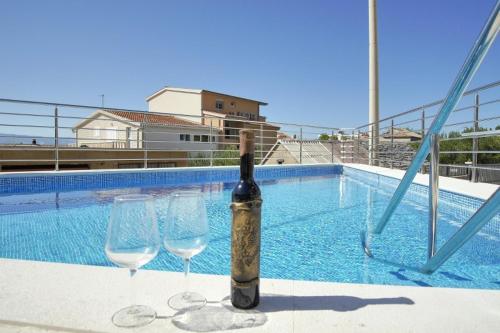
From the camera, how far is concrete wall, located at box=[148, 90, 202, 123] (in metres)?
22.5

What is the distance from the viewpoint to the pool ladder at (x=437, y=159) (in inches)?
28.1

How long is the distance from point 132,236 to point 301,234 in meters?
2.05

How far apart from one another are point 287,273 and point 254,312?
46.9 inches

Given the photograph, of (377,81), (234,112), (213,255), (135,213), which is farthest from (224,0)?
(234,112)

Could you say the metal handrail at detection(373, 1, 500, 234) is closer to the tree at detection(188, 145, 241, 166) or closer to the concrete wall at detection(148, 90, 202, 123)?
the tree at detection(188, 145, 241, 166)

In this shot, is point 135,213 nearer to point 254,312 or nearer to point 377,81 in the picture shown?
point 254,312

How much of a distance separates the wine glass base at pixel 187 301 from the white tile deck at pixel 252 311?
17 millimetres

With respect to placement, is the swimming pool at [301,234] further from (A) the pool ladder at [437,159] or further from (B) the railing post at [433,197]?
(A) the pool ladder at [437,159]

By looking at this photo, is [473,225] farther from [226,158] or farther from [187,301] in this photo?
[226,158]

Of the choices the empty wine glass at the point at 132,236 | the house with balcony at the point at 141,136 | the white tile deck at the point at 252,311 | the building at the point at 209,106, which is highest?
the building at the point at 209,106

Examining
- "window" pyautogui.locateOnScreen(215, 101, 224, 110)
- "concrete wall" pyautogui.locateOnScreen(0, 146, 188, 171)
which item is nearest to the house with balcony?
"concrete wall" pyautogui.locateOnScreen(0, 146, 188, 171)

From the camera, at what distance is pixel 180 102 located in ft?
76.9

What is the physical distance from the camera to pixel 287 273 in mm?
1741

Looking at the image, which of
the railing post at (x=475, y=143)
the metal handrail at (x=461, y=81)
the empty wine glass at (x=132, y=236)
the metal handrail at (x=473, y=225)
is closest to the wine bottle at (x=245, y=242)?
the empty wine glass at (x=132, y=236)
